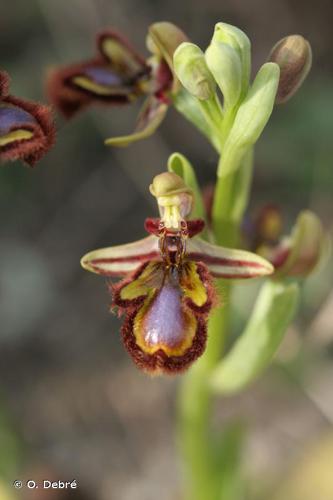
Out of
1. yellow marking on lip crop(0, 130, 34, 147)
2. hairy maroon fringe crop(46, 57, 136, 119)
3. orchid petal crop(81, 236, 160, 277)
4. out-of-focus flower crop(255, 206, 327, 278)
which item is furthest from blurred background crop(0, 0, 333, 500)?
yellow marking on lip crop(0, 130, 34, 147)

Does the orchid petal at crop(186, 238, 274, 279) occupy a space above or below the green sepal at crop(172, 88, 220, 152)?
below

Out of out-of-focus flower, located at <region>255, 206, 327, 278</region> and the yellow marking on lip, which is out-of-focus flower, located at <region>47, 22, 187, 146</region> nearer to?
the yellow marking on lip

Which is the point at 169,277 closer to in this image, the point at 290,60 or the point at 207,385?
the point at 290,60

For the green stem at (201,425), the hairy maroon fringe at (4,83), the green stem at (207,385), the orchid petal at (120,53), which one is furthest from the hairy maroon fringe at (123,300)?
the orchid petal at (120,53)

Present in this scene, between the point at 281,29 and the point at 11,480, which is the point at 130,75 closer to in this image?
the point at 11,480

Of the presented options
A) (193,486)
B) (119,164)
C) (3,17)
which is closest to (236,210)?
(193,486)

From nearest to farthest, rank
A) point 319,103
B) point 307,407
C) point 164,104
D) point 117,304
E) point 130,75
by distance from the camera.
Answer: point 117,304 → point 164,104 → point 130,75 → point 307,407 → point 319,103

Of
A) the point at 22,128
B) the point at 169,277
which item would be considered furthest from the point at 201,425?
the point at 22,128
